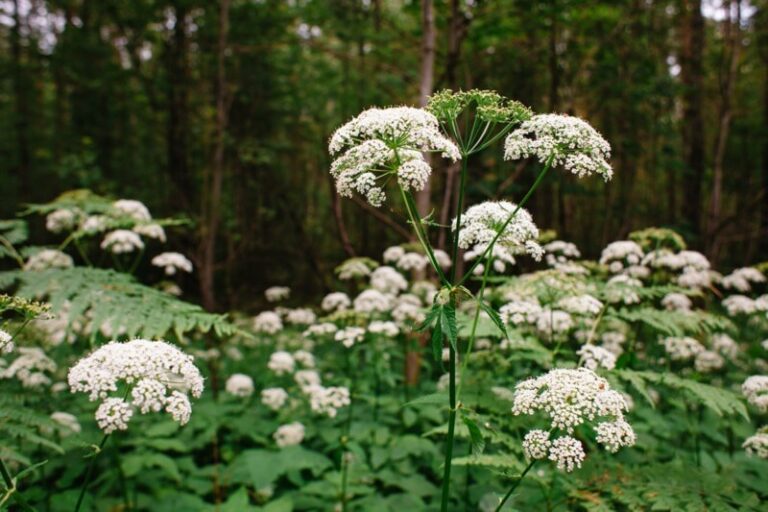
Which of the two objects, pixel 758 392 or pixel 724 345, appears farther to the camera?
pixel 724 345

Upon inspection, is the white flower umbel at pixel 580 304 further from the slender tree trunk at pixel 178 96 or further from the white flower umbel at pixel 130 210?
the slender tree trunk at pixel 178 96

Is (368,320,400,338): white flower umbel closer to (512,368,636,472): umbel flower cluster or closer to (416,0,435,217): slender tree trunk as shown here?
(416,0,435,217): slender tree trunk

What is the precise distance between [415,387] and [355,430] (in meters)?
1.08

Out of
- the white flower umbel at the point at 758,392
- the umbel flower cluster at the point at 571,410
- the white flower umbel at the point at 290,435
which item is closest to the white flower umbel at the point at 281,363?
the white flower umbel at the point at 290,435

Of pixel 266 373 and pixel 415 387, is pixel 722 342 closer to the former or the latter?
pixel 415 387

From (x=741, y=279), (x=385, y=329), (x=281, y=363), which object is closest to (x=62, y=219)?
(x=281, y=363)

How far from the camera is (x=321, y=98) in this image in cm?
1536

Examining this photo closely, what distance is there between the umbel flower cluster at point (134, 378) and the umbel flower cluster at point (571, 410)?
1272mm

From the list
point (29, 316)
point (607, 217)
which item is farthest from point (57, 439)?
point (607, 217)

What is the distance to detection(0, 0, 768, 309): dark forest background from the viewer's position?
7141 mm

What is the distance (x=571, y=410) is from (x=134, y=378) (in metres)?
1.67

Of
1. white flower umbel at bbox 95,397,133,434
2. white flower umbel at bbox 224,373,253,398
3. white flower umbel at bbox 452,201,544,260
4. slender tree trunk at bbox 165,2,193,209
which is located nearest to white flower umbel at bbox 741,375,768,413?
white flower umbel at bbox 452,201,544,260

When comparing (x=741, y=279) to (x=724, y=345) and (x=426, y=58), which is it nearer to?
(x=724, y=345)

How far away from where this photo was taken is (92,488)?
13.2ft
